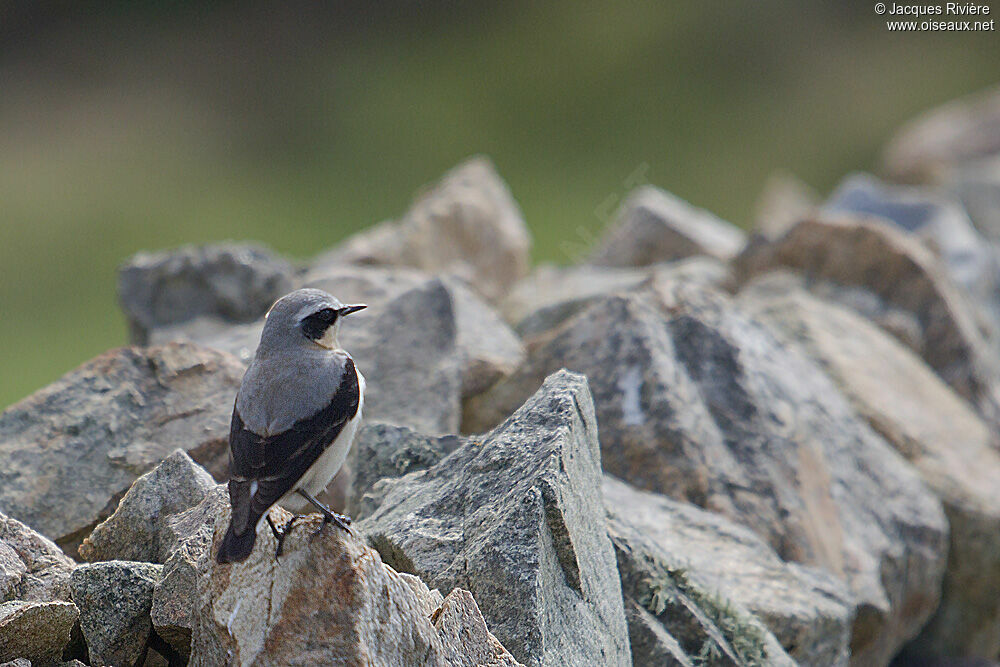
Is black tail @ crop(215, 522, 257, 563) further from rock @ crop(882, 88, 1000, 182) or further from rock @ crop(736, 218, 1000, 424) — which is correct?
rock @ crop(882, 88, 1000, 182)

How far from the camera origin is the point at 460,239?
36.2 ft

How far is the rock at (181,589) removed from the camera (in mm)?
3766

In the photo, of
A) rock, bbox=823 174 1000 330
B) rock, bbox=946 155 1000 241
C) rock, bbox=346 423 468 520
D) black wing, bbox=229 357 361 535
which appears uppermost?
black wing, bbox=229 357 361 535

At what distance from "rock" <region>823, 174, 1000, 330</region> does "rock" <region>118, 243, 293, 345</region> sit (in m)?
7.19

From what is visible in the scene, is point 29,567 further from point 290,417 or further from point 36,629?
point 290,417

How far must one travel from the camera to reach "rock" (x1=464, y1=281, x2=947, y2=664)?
20.1 feet

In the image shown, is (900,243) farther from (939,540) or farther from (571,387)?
(571,387)

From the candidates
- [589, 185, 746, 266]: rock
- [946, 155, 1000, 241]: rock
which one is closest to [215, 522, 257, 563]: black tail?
[589, 185, 746, 266]: rock

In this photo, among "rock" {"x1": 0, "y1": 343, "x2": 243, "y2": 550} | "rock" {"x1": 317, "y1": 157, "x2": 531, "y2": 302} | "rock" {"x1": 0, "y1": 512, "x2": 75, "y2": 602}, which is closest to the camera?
"rock" {"x1": 0, "y1": 512, "x2": 75, "y2": 602}

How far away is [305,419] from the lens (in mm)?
3826

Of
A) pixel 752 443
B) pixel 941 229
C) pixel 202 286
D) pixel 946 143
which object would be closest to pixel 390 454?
pixel 752 443

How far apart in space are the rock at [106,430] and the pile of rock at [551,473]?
0.05ft

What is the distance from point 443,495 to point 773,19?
89.9 ft

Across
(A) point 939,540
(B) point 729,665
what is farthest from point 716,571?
(A) point 939,540
